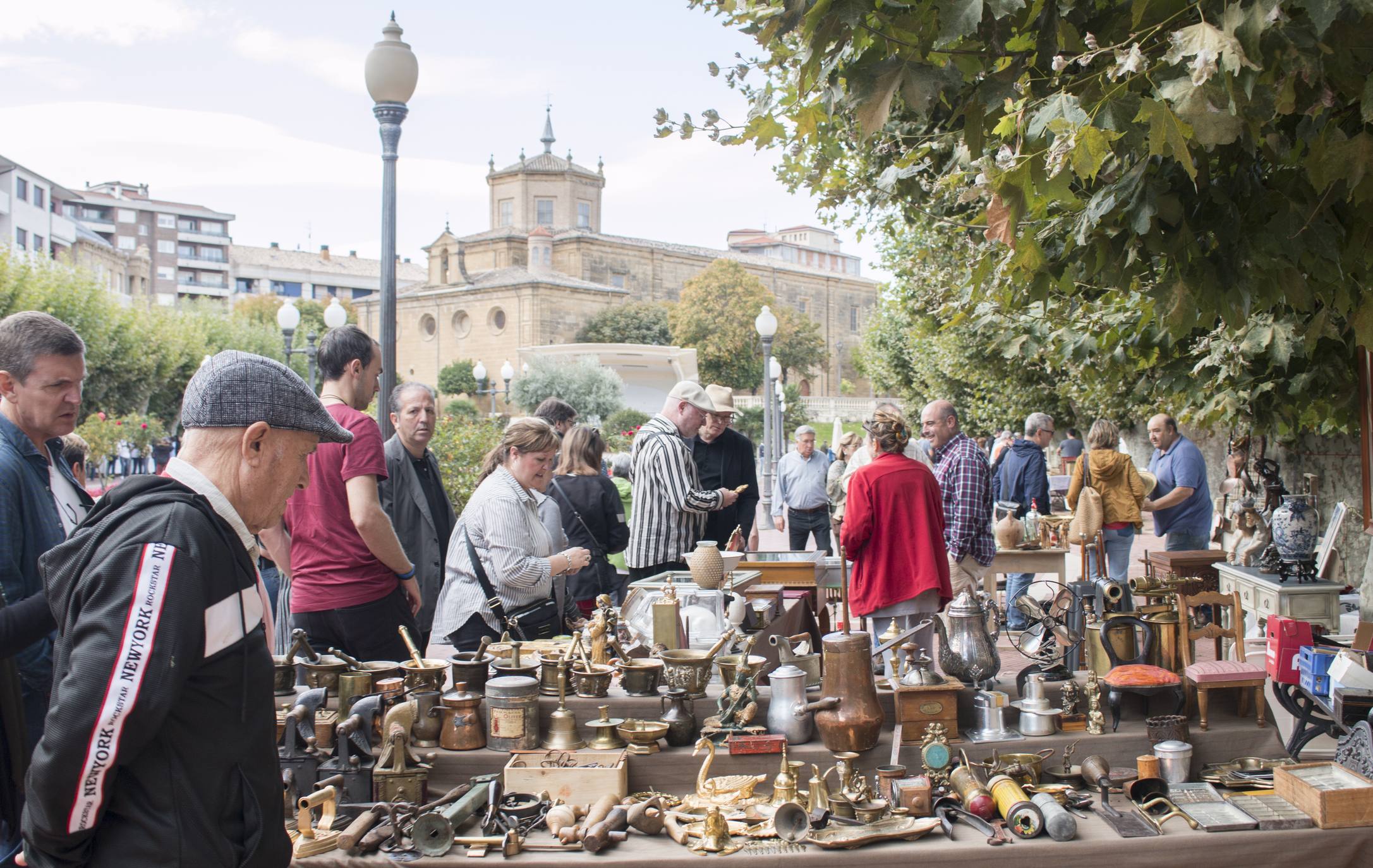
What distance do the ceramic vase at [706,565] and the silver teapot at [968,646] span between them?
119cm

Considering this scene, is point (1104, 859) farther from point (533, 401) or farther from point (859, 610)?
point (533, 401)

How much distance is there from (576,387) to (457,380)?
1517cm

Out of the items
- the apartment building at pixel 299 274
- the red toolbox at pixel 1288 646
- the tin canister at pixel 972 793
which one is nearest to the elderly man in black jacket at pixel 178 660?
the tin canister at pixel 972 793

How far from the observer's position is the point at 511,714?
342 cm

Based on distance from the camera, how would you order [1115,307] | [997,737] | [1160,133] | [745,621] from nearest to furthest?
1. [1160,133]
2. [997,737]
3. [745,621]
4. [1115,307]

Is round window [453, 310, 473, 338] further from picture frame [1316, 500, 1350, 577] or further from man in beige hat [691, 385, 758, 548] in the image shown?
picture frame [1316, 500, 1350, 577]

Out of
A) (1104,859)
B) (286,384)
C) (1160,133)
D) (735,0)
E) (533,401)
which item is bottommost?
(1104,859)

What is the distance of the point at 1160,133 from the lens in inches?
96.7

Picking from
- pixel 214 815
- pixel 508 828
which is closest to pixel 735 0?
pixel 508 828

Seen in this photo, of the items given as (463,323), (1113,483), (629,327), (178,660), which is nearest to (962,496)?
(1113,483)

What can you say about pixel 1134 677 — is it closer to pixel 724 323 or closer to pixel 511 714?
pixel 511 714

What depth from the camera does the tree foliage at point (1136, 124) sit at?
254 centimetres

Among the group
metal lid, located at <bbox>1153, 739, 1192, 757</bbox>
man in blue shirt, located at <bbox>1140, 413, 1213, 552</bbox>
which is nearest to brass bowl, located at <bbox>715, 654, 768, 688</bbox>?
metal lid, located at <bbox>1153, 739, 1192, 757</bbox>

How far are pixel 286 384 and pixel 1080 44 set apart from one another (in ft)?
7.72
